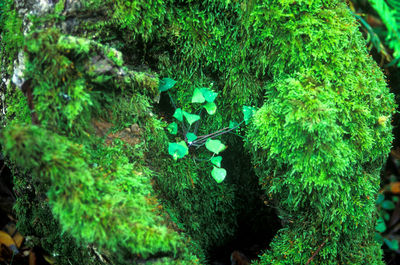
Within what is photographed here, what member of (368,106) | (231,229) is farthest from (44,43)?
(231,229)

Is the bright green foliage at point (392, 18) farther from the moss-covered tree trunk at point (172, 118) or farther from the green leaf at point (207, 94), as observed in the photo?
the green leaf at point (207, 94)

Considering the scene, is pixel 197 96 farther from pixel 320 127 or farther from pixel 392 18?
pixel 392 18

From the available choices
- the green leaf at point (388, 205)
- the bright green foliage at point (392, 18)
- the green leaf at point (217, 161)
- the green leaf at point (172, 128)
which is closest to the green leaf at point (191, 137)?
the green leaf at point (172, 128)

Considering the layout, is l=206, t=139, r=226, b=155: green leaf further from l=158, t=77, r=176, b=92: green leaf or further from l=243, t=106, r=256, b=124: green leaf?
l=158, t=77, r=176, b=92: green leaf

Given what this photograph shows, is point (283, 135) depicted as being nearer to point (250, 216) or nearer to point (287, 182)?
point (287, 182)

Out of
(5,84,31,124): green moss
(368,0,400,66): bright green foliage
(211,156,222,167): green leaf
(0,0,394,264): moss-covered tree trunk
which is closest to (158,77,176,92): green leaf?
(0,0,394,264): moss-covered tree trunk

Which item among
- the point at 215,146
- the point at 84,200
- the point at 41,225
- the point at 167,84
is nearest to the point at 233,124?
the point at 215,146
